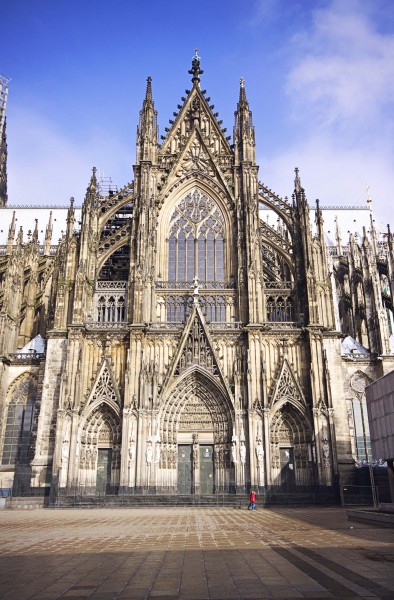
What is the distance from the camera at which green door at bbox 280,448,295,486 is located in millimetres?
31547

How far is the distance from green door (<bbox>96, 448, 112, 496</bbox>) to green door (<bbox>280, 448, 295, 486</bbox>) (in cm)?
1014

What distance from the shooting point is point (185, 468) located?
1265 inches

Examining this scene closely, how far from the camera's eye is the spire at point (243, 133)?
1522 inches

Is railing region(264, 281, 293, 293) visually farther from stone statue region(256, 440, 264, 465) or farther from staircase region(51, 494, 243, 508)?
staircase region(51, 494, 243, 508)

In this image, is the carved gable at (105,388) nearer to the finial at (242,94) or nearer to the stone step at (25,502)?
the stone step at (25,502)

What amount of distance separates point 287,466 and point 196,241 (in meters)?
15.9

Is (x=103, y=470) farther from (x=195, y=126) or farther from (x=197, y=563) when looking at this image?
(x=195, y=126)

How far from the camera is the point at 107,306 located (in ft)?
115

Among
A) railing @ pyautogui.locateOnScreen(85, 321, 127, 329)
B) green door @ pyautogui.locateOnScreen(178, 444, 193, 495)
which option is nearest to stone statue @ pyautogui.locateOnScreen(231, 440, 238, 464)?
green door @ pyautogui.locateOnScreen(178, 444, 193, 495)

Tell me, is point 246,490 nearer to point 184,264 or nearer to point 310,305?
point 310,305

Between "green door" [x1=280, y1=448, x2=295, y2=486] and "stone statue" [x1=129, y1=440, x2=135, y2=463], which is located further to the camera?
"green door" [x1=280, y1=448, x2=295, y2=486]

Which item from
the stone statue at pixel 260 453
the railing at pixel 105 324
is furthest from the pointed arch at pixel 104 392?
the stone statue at pixel 260 453

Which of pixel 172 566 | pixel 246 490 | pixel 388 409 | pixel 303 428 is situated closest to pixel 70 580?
pixel 172 566

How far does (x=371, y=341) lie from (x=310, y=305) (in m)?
8.41
